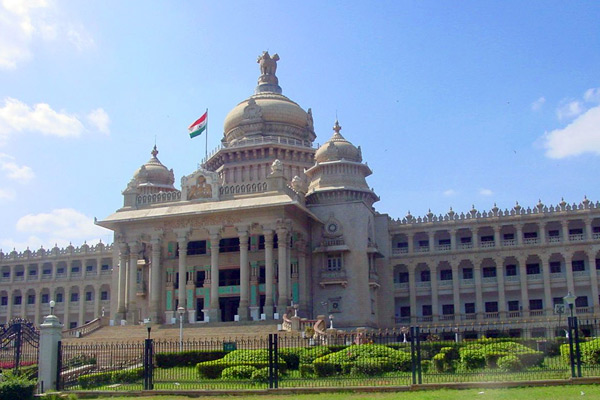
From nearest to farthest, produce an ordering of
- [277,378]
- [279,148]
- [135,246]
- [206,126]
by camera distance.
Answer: [277,378] < [135,246] < [206,126] < [279,148]

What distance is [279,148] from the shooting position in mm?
62375

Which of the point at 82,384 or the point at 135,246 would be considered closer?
the point at 82,384

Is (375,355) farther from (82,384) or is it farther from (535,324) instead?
(535,324)

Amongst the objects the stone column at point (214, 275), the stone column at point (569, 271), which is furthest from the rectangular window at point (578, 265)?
the stone column at point (214, 275)

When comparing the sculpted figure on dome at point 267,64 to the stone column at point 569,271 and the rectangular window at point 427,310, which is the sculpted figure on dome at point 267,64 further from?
the stone column at point 569,271

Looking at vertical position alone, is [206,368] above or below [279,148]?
below

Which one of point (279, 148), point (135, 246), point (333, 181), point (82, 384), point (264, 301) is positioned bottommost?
point (82, 384)

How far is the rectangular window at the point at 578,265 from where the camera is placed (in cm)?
5824

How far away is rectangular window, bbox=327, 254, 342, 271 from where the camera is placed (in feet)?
180

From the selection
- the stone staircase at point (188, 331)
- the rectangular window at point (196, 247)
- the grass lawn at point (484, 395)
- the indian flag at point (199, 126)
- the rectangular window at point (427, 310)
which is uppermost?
the indian flag at point (199, 126)

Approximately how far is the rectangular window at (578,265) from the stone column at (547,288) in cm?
228

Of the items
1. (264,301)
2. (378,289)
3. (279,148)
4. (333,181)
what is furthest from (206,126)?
(378,289)

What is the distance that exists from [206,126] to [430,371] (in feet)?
117

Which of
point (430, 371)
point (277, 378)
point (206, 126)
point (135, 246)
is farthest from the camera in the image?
point (206, 126)
